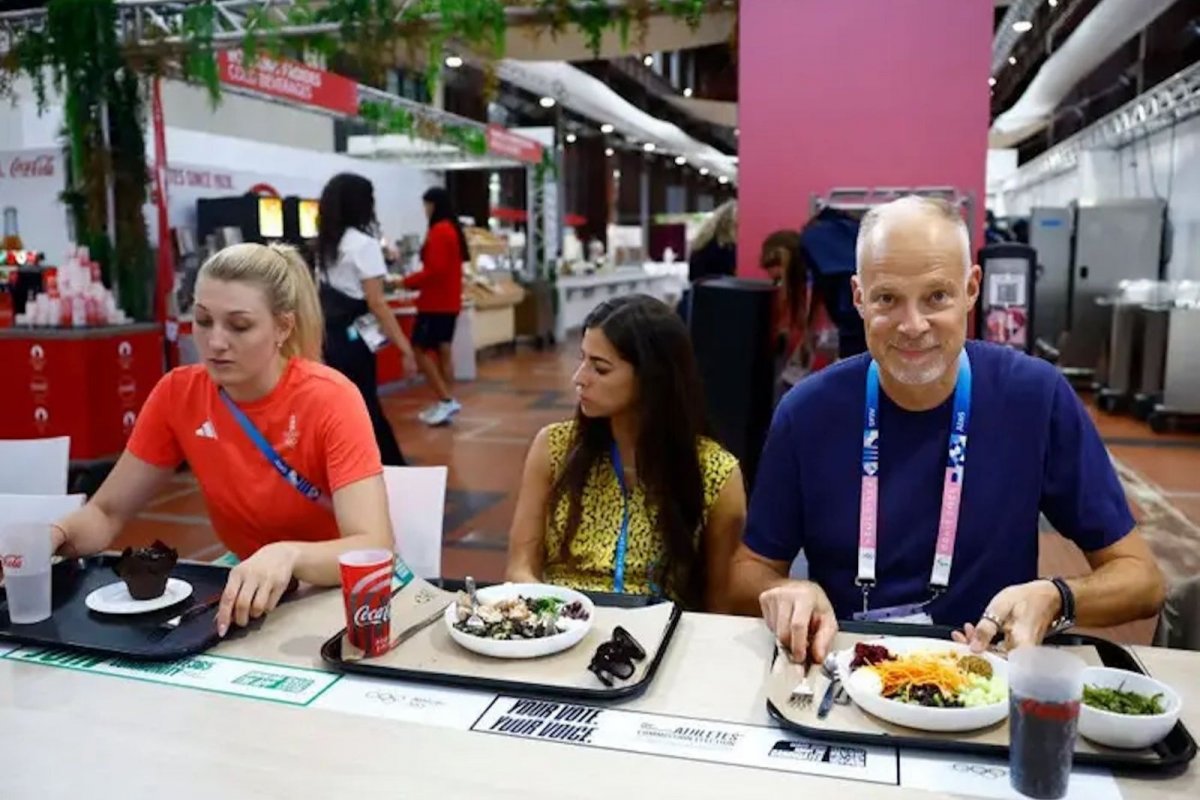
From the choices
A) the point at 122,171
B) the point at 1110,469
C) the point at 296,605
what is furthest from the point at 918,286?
the point at 122,171

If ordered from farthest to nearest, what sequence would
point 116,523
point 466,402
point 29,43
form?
1. point 466,402
2. point 29,43
3. point 116,523

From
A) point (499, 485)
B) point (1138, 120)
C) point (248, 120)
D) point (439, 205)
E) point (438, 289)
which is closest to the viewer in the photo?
point (499, 485)

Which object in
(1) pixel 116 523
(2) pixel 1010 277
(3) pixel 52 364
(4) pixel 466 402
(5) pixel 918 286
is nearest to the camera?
(5) pixel 918 286

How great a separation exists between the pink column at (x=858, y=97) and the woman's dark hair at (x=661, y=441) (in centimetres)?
337

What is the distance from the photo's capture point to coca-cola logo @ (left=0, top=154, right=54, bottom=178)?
8625 mm

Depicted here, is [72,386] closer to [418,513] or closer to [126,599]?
[418,513]

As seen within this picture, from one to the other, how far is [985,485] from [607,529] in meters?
0.79

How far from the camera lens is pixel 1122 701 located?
1.30 m

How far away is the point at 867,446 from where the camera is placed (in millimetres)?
1843

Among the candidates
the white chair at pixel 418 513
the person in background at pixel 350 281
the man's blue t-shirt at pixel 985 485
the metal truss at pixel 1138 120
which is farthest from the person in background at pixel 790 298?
the metal truss at pixel 1138 120

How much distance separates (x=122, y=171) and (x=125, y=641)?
18.7 ft

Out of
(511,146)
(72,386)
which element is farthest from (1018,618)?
(511,146)

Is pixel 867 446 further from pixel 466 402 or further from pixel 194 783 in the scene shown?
pixel 466 402

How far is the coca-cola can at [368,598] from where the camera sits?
1.50 m
